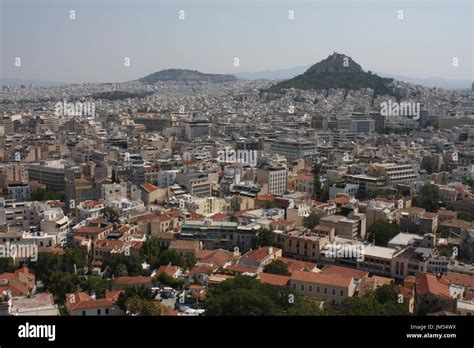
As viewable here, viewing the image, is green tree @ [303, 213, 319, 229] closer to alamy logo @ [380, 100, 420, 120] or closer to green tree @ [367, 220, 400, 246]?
green tree @ [367, 220, 400, 246]

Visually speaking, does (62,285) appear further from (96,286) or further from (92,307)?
(92,307)

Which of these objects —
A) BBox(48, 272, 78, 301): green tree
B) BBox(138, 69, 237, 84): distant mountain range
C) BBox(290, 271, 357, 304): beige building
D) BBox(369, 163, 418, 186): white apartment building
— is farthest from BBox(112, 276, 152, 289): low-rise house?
BBox(138, 69, 237, 84): distant mountain range

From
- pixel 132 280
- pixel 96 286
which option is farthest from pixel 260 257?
pixel 96 286

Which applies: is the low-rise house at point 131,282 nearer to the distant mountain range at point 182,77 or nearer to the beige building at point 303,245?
the beige building at point 303,245
